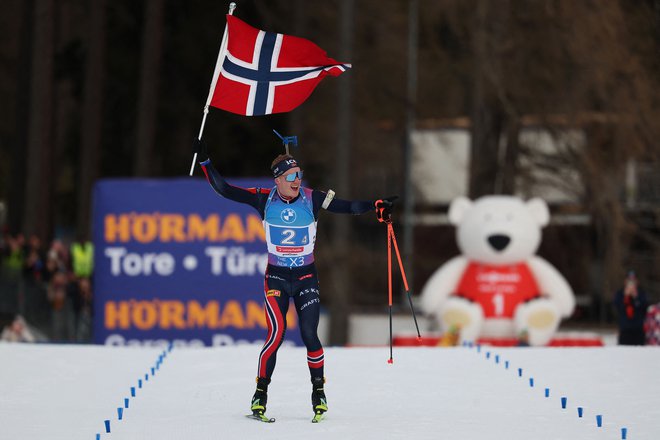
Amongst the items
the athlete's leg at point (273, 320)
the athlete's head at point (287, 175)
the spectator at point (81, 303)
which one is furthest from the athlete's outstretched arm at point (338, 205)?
the spectator at point (81, 303)

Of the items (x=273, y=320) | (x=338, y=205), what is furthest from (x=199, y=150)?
(x=273, y=320)

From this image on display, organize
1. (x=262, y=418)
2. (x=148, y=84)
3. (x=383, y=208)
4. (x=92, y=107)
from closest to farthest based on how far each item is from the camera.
Result: (x=262, y=418) → (x=383, y=208) → (x=148, y=84) → (x=92, y=107)

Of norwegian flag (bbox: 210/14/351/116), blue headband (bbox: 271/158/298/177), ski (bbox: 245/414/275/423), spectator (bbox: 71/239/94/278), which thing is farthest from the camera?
spectator (bbox: 71/239/94/278)

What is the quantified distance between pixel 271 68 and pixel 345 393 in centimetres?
249

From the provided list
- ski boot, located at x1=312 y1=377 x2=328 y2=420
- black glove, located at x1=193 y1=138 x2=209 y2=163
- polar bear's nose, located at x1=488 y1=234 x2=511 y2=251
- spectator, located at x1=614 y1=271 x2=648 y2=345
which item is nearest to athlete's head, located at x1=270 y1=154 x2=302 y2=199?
black glove, located at x1=193 y1=138 x2=209 y2=163

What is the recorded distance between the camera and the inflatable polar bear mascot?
19516 mm

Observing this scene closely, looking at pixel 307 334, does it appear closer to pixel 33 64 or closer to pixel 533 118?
pixel 533 118

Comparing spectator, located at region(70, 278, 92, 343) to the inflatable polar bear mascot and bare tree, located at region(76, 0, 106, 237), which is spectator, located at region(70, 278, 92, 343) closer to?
the inflatable polar bear mascot

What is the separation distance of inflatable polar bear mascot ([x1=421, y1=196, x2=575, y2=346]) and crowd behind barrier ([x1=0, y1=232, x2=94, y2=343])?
5.50 m

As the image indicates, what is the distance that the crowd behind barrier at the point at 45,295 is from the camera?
22.3 m

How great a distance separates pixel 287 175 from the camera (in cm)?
1081

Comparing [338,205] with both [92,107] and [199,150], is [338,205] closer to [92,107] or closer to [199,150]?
[199,150]

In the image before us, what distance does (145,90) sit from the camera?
3322 centimetres

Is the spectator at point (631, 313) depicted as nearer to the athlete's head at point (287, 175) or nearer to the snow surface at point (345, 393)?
the snow surface at point (345, 393)
